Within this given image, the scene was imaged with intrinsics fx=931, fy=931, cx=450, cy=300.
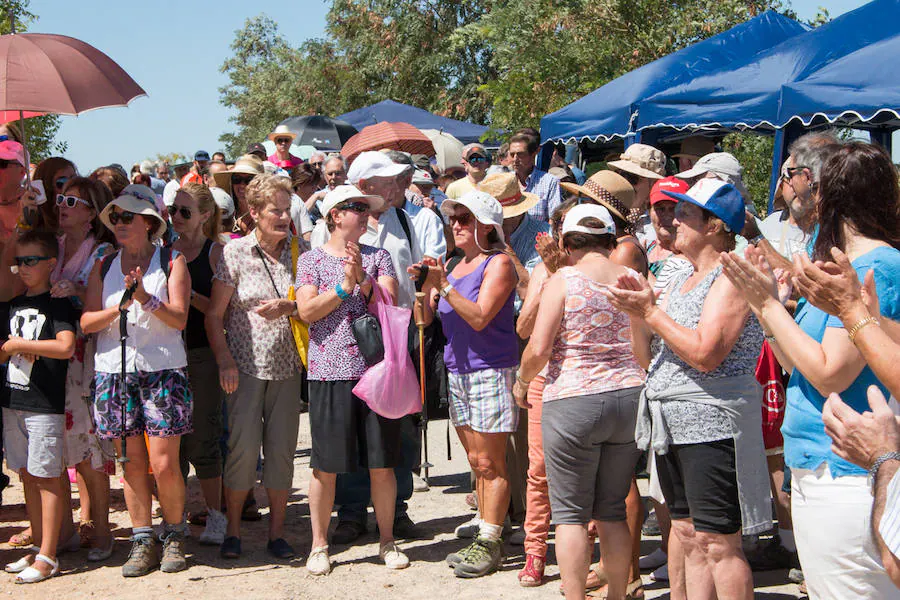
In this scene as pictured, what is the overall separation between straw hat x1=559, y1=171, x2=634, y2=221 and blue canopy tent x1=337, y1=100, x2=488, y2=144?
11.6m

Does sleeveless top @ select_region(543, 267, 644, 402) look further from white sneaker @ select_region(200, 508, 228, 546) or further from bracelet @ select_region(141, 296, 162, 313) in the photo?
white sneaker @ select_region(200, 508, 228, 546)

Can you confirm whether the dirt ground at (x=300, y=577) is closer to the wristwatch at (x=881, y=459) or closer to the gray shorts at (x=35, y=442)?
the gray shorts at (x=35, y=442)

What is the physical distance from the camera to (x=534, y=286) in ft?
15.4

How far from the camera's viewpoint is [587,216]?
4.01 metres

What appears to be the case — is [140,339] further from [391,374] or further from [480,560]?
[480,560]

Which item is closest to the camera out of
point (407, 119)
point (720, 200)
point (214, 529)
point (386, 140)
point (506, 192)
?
point (720, 200)

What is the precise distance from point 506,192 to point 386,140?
3813 mm

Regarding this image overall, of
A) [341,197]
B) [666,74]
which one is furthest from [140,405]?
[666,74]

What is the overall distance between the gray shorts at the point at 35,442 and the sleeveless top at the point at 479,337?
2.18 m

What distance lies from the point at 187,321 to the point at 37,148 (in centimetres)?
1944

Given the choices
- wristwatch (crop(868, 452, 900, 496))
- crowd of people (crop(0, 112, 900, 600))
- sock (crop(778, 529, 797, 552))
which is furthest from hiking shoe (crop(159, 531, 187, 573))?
wristwatch (crop(868, 452, 900, 496))

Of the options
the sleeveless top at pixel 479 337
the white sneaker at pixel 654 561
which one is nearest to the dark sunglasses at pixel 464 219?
the sleeveless top at pixel 479 337

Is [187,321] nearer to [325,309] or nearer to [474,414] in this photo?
[325,309]

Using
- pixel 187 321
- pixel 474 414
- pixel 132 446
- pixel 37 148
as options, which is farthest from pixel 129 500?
pixel 37 148
